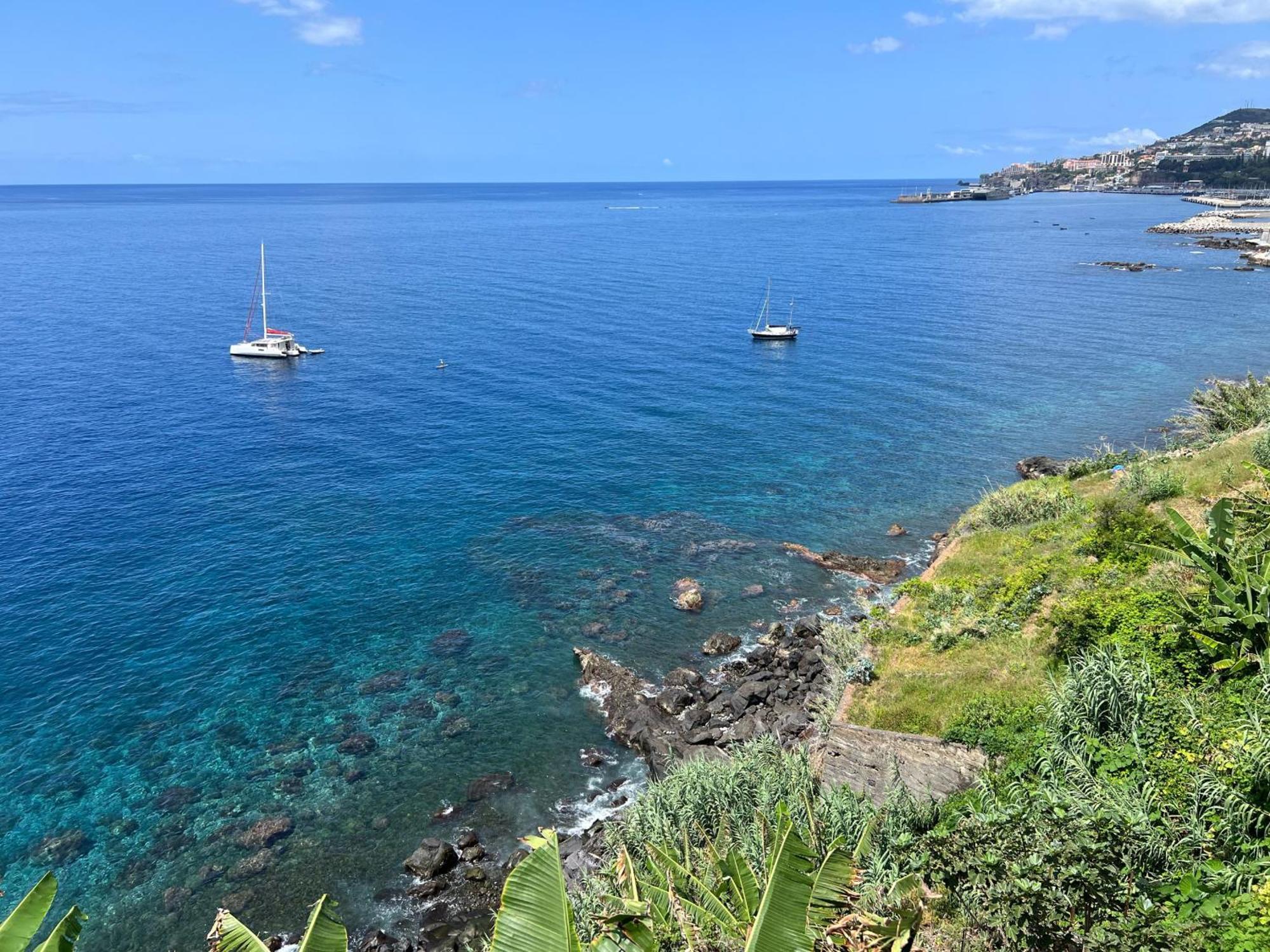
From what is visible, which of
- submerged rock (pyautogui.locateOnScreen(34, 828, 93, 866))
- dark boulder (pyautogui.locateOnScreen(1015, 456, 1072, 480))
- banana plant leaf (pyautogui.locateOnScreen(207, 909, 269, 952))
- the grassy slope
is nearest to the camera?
banana plant leaf (pyautogui.locateOnScreen(207, 909, 269, 952))

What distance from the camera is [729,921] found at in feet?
36.4

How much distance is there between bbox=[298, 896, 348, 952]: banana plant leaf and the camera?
8281 mm

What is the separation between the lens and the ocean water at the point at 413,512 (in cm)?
2767

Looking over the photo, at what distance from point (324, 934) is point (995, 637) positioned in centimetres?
2164

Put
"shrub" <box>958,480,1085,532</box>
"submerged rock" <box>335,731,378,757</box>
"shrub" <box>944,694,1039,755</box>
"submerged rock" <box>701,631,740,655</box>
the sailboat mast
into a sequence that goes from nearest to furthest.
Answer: "shrub" <box>944,694,1039,755</box> → "submerged rock" <box>335,731,378,757</box> → "shrub" <box>958,480,1085,532</box> → "submerged rock" <box>701,631,740,655</box> → the sailboat mast

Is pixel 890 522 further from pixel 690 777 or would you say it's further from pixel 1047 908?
pixel 1047 908

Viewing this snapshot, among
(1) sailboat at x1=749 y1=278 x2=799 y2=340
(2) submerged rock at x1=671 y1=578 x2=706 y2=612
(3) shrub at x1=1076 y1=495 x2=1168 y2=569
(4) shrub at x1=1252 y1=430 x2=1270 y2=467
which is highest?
(1) sailboat at x1=749 y1=278 x2=799 y2=340

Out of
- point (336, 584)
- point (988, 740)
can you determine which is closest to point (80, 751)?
point (336, 584)

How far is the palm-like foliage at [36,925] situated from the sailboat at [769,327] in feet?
266

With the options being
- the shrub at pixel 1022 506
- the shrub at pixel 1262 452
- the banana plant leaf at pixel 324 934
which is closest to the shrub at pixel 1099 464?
the shrub at pixel 1022 506

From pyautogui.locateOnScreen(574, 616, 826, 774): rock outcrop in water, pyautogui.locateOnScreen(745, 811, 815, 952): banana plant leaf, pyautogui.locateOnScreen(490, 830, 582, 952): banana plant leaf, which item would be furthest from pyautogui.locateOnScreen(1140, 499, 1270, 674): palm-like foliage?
pyautogui.locateOnScreen(490, 830, 582, 952): banana plant leaf

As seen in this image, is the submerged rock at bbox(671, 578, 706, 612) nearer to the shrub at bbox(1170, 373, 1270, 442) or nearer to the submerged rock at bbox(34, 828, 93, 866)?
the submerged rock at bbox(34, 828, 93, 866)

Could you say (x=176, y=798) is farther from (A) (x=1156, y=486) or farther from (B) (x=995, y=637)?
(A) (x=1156, y=486)

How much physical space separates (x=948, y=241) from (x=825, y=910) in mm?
180450
